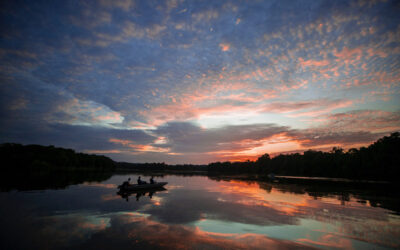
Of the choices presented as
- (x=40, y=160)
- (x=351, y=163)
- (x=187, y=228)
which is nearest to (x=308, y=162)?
(x=351, y=163)

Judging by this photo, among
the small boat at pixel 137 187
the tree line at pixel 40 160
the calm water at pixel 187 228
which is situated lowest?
the calm water at pixel 187 228

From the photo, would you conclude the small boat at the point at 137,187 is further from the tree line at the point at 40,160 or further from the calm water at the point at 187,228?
the tree line at the point at 40,160

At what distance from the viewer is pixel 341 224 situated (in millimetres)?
14195

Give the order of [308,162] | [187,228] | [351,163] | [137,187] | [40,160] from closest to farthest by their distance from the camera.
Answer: [187,228], [137,187], [351,163], [40,160], [308,162]

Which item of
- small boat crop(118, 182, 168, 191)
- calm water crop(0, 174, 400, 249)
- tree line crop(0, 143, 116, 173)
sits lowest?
calm water crop(0, 174, 400, 249)

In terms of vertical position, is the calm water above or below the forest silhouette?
below

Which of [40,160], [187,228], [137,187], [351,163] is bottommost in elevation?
[187,228]

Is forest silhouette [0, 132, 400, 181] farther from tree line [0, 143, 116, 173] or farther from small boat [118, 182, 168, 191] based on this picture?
small boat [118, 182, 168, 191]

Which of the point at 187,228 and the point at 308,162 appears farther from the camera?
the point at 308,162

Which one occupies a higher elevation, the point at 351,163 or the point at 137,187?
the point at 351,163

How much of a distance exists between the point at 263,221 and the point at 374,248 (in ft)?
20.9

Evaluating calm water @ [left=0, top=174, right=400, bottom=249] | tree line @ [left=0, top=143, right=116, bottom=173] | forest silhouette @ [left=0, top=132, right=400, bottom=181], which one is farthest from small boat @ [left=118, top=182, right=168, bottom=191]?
tree line @ [left=0, top=143, right=116, bottom=173]

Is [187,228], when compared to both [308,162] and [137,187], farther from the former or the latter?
[308,162]

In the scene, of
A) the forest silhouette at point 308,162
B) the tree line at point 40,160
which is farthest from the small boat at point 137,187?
the tree line at point 40,160
